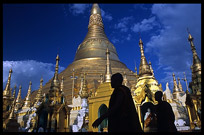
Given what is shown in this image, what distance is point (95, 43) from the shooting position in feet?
106

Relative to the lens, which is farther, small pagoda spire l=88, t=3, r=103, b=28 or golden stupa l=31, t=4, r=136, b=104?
small pagoda spire l=88, t=3, r=103, b=28

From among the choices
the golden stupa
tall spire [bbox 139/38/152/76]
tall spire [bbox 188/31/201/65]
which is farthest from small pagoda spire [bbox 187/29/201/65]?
the golden stupa

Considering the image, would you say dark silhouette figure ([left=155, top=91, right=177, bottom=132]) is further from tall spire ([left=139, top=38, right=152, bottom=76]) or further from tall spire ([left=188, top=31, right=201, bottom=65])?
tall spire ([left=139, top=38, right=152, bottom=76])

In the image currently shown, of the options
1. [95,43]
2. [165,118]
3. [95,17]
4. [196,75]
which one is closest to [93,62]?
[95,43]

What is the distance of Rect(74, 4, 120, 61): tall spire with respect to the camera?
31.3m

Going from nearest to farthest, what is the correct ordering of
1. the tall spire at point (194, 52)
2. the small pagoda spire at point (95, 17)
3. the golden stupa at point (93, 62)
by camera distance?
the tall spire at point (194, 52), the golden stupa at point (93, 62), the small pagoda spire at point (95, 17)

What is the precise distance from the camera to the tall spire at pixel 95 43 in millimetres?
31297

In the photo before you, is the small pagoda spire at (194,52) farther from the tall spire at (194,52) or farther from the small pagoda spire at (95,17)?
the small pagoda spire at (95,17)

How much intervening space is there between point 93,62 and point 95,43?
557 cm

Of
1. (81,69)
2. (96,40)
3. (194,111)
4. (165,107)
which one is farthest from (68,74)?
(165,107)

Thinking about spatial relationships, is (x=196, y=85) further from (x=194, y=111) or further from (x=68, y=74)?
(x=68, y=74)

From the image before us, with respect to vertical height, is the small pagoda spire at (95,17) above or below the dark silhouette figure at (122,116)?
above

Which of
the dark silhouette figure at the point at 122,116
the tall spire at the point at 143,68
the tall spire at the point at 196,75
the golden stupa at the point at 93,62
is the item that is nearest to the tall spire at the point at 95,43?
the golden stupa at the point at 93,62

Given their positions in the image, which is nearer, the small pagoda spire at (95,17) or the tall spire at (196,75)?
the tall spire at (196,75)
